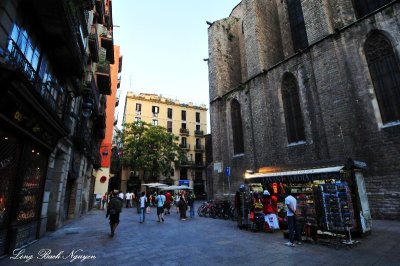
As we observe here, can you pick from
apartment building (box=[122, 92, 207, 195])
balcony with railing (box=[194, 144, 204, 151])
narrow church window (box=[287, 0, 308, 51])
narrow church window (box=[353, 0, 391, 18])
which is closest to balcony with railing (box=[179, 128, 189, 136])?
apartment building (box=[122, 92, 207, 195])

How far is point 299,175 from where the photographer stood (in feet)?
29.8

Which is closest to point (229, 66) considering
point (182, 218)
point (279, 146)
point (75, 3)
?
point (279, 146)

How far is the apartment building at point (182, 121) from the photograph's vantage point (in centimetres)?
4122

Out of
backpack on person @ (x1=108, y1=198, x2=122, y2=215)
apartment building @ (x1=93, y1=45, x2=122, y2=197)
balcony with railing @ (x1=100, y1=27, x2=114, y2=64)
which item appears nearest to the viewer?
backpack on person @ (x1=108, y1=198, x2=122, y2=215)

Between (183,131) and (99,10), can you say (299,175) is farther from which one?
(183,131)

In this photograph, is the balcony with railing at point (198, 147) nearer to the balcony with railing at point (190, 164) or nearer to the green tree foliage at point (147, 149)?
the balcony with railing at point (190, 164)

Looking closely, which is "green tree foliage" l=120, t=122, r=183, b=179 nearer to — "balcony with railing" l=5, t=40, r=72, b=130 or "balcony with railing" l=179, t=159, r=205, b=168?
"balcony with railing" l=179, t=159, r=205, b=168

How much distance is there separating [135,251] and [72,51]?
677 centimetres

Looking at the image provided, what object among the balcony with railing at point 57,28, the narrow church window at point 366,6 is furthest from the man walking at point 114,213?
the narrow church window at point 366,6

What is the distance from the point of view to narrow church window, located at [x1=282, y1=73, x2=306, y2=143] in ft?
52.1

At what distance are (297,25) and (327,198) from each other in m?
15.7

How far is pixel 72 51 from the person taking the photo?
822 centimetres

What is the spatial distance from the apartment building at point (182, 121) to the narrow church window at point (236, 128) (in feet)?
70.0

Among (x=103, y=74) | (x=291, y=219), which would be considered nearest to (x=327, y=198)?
(x=291, y=219)
